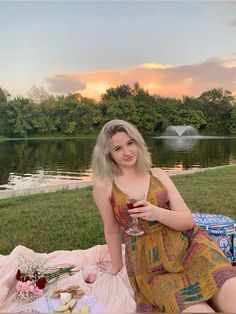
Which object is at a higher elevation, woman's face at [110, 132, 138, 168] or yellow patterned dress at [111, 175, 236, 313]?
woman's face at [110, 132, 138, 168]

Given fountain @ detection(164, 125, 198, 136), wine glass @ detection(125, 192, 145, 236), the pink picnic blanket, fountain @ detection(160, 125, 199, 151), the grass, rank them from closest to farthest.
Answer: wine glass @ detection(125, 192, 145, 236) < the pink picnic blanket < the grass < fountain @ detection(164, 125, 198, 136) < fountain @ detection(160, 125, 199, 151)

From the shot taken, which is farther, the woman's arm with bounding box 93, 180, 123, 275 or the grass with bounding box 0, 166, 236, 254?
the grass with bounding box 0, 166, 236, 254

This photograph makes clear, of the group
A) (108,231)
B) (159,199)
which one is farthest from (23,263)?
(159,199)

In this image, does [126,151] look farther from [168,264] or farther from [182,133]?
[182,133]

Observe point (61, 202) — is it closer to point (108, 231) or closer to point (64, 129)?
point (108, 231)

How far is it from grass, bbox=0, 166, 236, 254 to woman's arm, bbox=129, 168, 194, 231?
2158mm

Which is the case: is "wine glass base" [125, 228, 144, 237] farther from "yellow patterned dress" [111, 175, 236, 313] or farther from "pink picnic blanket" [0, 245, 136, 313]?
"pink picnic blanket" [0, 245, 136, 313]

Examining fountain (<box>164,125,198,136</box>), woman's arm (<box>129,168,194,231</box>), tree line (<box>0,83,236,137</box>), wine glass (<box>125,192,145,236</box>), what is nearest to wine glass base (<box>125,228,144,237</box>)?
wine glass (<box>125,192,145,236</box>)

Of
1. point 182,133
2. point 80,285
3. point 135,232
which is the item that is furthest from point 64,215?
point 182,133

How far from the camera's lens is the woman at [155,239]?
6.67ft

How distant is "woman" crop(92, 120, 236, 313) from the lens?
6.67 feet

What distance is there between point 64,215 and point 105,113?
3310cm

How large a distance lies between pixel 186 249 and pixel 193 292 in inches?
10.5

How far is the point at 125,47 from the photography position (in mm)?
33000
